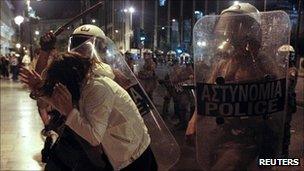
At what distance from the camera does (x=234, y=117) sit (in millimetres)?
3320

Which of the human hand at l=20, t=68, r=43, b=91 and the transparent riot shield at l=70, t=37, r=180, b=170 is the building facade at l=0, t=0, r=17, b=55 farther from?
the human hand at l=20, t=68, r=43, b=91

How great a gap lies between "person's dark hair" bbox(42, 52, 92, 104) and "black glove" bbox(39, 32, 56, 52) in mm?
2402

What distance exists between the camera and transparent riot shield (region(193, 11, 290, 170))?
10.9ft

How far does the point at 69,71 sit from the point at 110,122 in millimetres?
357

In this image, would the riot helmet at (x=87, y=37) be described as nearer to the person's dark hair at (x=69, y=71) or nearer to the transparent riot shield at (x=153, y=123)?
the transparent riot shield at (x=153, y=123)

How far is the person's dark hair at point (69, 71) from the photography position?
278 centimetres

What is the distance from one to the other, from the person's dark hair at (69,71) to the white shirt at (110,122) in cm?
6

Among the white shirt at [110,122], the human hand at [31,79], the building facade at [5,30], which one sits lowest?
the building facade at [5,30]

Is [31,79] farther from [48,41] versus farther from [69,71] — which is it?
[48,41]

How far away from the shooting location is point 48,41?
520cm

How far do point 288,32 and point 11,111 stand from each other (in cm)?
1091
